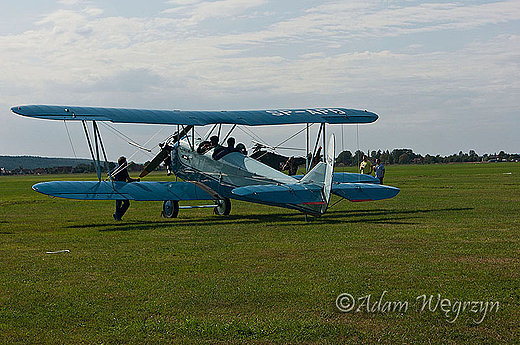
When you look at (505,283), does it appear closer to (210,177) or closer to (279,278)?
(279,278)

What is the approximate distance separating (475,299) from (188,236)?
6905 millimetres

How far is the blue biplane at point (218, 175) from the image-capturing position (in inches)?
545

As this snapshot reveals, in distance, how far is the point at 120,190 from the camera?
15.5 m

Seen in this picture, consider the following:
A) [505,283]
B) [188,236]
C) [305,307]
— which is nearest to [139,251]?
[188,236]

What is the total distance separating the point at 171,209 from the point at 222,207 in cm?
162

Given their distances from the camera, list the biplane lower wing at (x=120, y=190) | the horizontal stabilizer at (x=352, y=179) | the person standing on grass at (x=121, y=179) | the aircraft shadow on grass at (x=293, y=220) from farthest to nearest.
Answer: the horizontal stabilizer at (x=352, y=179) < the person standing on grass at (x=121, y=179) < the biplane lower wing at (x=120, y=190) < the aircraft shadow on grass at (x=293, y=220)

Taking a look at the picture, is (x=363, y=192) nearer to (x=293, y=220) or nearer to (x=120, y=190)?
(x=293, y=220)

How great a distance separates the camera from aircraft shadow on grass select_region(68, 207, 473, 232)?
14.4 m

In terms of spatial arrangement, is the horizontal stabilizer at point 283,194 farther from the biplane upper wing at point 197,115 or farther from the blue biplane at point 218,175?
the biplane upper wing at point 197,115

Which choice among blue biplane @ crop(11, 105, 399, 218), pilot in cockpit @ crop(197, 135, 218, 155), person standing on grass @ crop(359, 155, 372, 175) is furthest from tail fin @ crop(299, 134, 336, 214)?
person standing on grass @ crop(359, 155, 372, 175)

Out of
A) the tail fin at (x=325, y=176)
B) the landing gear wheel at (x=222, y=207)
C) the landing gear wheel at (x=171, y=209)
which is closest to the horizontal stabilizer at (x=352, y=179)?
the landing gear wheel at (x=222, y=207)

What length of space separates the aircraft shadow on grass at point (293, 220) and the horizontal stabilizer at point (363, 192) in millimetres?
Result: 531

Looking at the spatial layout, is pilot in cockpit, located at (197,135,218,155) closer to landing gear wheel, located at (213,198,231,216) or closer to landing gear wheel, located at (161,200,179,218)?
landing gear wheel, located at (213,198,231,216)

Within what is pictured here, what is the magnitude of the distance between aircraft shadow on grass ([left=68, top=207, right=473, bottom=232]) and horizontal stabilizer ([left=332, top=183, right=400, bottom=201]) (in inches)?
20.9
